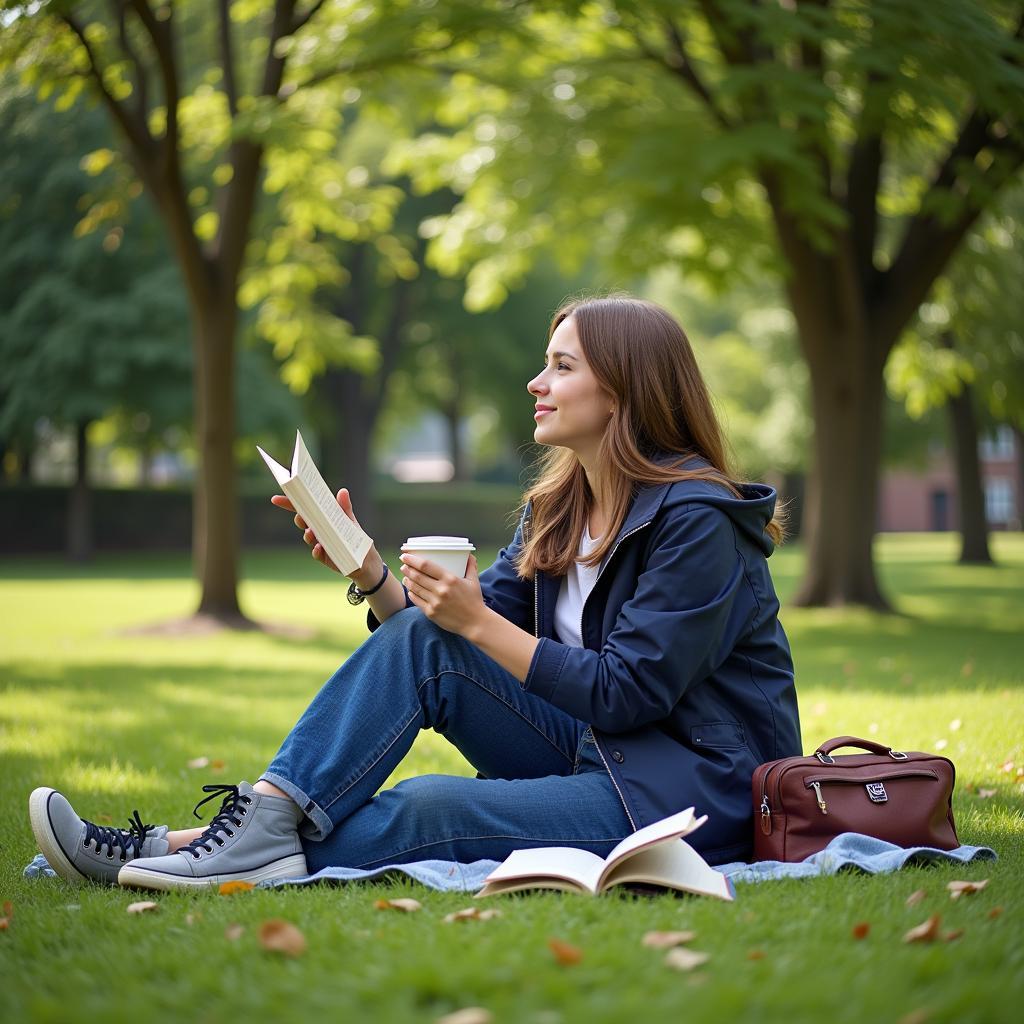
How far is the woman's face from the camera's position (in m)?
3.65

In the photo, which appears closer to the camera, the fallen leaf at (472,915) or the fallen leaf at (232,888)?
the fallen leaf at (472,915)

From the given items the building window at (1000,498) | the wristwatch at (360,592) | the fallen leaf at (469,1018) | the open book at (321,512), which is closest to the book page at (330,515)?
the open book at (321,512)

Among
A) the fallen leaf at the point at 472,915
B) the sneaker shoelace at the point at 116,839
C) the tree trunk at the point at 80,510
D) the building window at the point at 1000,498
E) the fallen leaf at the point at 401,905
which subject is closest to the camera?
the fallen leaf at the point at 472,915

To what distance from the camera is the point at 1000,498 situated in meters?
55.6

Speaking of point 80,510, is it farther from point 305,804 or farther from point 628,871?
point 628,871

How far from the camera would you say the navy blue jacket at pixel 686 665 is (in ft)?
10.8

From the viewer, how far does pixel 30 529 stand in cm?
2872

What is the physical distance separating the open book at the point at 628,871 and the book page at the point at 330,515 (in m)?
0.95

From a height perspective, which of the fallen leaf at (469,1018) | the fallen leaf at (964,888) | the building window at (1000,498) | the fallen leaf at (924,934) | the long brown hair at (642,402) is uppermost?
the long brown hair at (642,402)

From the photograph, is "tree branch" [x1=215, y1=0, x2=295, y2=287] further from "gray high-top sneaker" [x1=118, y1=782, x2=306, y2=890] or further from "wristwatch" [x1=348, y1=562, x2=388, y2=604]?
"gray high-top sneaker" [x1=118, y1=782, x2=306, y2=890]

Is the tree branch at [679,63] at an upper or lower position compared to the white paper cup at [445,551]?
upper

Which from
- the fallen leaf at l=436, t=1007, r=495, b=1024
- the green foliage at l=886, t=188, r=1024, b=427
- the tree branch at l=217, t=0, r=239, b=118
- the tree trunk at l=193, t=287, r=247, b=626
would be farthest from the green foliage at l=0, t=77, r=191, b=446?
the fallen leaf at l=436, t=1007, r=495, b=1024

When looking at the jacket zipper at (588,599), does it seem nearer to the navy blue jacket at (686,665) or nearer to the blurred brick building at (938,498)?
the navy blue jacket at (686,665)

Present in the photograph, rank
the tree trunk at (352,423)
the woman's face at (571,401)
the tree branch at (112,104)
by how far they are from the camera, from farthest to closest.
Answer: the tree trunk at (352,423) < the tree branch at (112,104) < the woman's face at (571,401)
